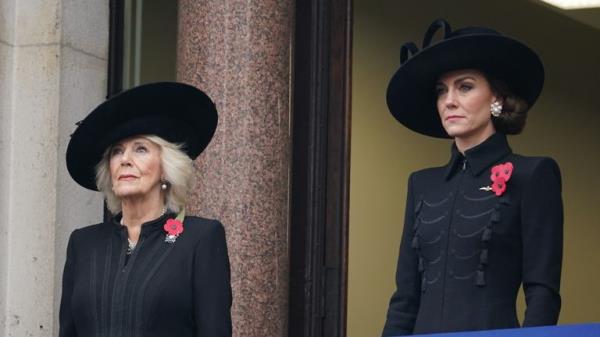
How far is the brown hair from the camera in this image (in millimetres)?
6410

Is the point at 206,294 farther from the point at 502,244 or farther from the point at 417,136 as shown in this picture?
the point at 417,136

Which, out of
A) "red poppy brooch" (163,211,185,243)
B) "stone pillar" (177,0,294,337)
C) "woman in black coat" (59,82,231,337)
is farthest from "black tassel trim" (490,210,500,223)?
"stone pillar" (177,0,294,337)

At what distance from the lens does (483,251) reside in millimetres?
6172

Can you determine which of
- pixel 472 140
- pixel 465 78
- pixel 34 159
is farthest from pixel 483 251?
pixel 34 159

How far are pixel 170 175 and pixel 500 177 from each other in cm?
128

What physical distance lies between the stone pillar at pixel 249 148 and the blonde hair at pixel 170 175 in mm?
2199

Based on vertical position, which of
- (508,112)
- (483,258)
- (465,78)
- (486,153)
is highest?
(465,78)

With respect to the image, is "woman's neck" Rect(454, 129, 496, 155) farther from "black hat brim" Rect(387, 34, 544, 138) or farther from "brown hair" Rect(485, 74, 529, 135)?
"black hat brim" Rect(387, 34, 544, 138)

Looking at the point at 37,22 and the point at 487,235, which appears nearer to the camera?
the point at 487,235

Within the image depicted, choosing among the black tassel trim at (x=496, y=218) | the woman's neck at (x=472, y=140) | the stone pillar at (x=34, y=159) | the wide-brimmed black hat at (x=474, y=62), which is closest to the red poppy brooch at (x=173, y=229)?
the wide-brimmed black hat at (x=474, y=62)

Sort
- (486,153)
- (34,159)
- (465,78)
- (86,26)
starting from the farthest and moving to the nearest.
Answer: (86,26), (34,159), (465,78), (486,153)

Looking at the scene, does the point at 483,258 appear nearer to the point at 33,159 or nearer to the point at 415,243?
the point at 415,243

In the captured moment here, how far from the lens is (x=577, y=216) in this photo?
34.1 feet

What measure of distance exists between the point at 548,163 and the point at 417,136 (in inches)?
134
